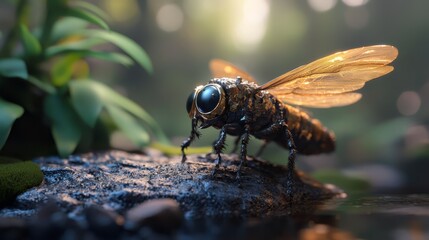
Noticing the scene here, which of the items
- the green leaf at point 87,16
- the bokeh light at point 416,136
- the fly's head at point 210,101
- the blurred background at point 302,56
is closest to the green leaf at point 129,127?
the green leaf at point 87,16

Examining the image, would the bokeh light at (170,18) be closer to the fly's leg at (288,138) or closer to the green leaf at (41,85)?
the green leaf at (41,85)

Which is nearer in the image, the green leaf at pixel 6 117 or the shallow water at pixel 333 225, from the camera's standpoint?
the shallow water at pixel 333 225

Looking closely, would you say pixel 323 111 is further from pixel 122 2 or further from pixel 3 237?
pixel 3 237

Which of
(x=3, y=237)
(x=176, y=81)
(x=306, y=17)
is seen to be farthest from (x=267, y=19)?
(x=3, y=237)

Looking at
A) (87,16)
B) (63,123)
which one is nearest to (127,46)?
(87,16)

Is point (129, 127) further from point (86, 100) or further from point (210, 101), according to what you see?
point (210, 101)

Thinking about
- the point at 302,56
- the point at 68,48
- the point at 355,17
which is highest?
the point at 355,17
